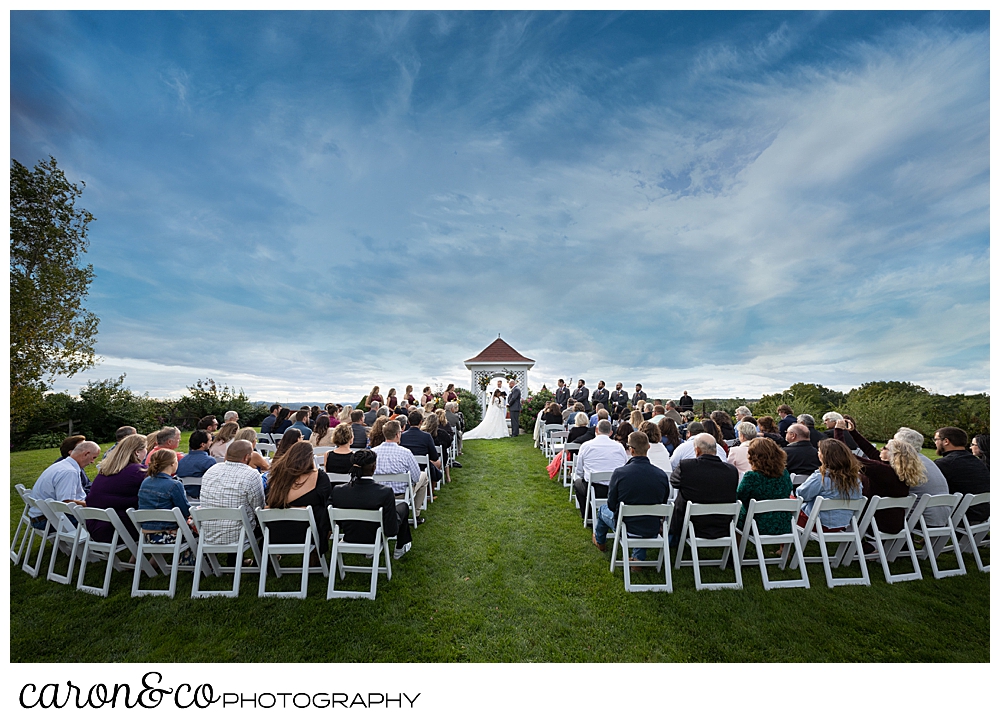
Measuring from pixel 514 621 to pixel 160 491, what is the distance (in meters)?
3.51

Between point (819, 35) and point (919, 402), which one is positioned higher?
point (819, 35)

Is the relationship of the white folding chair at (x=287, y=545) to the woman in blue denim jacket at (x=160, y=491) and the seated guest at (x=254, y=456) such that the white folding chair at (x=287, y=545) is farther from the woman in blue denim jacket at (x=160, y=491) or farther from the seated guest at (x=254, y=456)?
the seated guest at (x=254, y=456)

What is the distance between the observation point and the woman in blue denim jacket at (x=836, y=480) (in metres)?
4.09

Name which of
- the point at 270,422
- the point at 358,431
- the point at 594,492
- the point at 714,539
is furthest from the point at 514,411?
the point at 714,539

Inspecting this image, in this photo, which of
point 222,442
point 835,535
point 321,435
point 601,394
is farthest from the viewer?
point 601,394

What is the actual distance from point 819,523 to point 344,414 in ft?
24.7

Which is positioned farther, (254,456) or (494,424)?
(494,424)

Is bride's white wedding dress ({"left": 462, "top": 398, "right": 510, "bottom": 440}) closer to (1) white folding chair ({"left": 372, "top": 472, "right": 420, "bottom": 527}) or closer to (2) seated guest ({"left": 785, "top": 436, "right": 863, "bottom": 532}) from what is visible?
(1) white folding chair ({"left": 372, "top": 472, "right": 420, "bottom": 527})

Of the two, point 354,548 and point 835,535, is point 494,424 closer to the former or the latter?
point 354,548

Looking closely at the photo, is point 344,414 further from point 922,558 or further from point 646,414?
point 922,558

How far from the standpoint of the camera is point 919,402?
47.1ft

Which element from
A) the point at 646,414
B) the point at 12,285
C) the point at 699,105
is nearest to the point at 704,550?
the point at 646,414

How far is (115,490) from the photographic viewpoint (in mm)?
4051
